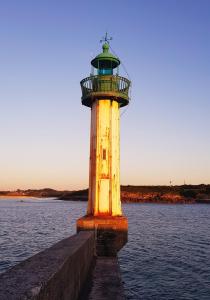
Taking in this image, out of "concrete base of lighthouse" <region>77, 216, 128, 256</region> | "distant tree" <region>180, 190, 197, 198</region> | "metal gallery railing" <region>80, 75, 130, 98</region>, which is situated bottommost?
"concrete base of lighthouse" <region>77, 216, 128, 256</region>

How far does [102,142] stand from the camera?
18281mm

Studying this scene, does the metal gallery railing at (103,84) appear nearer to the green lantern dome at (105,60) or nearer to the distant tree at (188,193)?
the green lantern dome at (105,60)

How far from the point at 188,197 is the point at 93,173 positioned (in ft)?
536

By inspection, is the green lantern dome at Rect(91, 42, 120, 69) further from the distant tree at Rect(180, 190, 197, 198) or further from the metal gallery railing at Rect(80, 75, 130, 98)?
the distant tree at Rect(180, 190, 197, 198)

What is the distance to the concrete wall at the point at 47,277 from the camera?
5348mm

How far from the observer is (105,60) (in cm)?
1905

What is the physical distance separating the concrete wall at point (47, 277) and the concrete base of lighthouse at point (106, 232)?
648cm

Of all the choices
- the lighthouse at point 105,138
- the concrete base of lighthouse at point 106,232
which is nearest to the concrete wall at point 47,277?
the concrete base of lighthouse at point 106,232

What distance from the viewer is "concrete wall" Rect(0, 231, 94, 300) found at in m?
5.35

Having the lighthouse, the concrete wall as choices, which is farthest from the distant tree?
the concrete wall

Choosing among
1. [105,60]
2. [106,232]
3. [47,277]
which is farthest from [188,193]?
[47,277]

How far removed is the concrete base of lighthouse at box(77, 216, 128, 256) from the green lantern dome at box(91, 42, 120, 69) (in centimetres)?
818

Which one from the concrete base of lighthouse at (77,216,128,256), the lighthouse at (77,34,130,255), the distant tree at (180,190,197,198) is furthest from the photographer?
the distant tree at (180,190,197,198)

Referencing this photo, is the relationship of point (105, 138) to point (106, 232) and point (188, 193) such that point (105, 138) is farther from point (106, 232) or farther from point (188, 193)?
point (188, 193)
